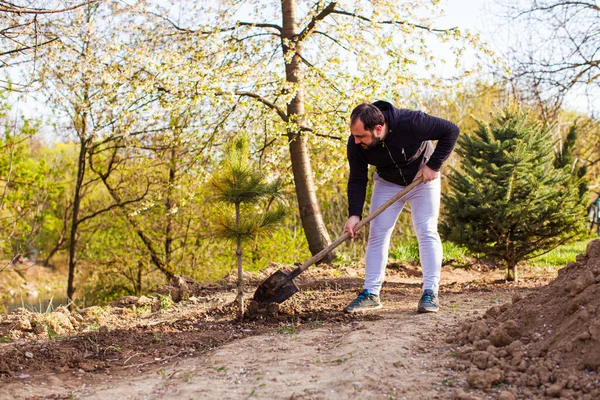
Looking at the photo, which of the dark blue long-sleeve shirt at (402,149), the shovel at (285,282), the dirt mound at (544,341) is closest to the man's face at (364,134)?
the dark blue long-sleeve shirt at (402,149)

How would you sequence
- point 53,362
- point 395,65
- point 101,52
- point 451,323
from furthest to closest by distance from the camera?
1. point 101,52
2. point 395,65
3. point 451,323
4. point 53,362

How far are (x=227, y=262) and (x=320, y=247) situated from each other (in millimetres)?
5303

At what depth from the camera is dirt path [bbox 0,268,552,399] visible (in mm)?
3004

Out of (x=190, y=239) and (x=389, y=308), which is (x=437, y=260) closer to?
(x=389, y=308)

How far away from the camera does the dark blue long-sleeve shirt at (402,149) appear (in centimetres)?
438

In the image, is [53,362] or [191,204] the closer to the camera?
[53,362]

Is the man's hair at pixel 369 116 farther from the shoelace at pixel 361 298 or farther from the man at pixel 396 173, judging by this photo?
the shoelace at pixel 361 298

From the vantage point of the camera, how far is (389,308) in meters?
5.01

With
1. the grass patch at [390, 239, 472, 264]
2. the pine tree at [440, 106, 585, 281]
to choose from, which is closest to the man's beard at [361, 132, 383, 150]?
the pine tree at [440, 106, 585, 281]

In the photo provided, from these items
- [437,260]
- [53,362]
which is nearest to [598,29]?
[437,260]

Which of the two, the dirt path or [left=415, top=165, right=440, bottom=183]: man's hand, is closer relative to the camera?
the dirt path

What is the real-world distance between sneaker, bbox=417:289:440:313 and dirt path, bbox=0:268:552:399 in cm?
7

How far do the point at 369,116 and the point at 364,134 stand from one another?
0.14m

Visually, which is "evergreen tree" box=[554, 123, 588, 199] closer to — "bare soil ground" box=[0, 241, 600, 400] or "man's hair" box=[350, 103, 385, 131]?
"bare soil ground" box=[0, 241, 600, 400]
